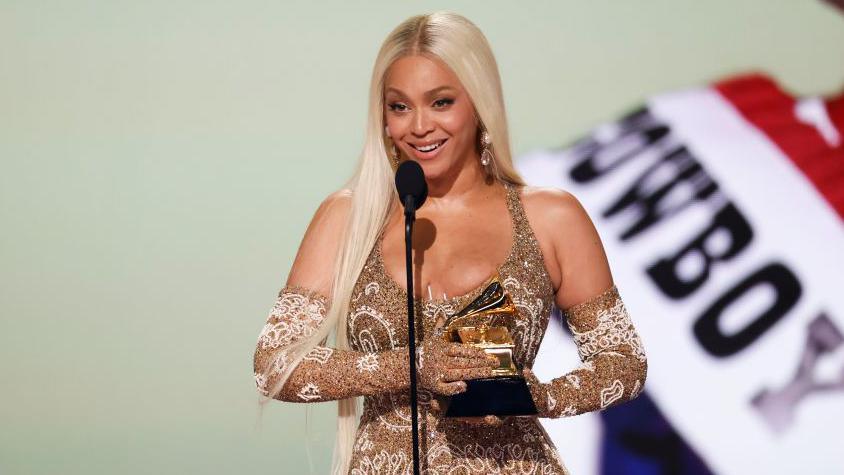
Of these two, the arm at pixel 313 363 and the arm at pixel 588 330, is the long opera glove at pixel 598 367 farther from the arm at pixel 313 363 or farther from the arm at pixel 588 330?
the arm at pixel 313 363

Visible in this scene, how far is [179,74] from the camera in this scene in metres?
3.24

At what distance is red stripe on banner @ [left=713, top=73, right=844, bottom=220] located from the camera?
11.6ft

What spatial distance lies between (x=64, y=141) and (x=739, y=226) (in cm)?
177

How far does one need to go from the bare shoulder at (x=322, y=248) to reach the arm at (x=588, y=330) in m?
0.36

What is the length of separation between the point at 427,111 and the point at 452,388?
0.48m

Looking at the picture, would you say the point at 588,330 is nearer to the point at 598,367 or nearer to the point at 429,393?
the point at 598,367

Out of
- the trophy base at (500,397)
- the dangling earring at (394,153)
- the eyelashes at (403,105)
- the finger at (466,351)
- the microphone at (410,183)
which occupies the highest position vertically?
the eyelashes at (403,105)

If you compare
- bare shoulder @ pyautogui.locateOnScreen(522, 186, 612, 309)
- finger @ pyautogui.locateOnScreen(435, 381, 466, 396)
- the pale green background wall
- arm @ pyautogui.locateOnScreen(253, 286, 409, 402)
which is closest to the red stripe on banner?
the pale green background wall

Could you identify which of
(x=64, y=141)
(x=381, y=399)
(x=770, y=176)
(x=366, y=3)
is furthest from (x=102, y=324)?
(x=770, y=176)

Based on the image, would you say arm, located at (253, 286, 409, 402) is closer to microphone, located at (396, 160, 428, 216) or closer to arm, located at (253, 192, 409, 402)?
arm, located at (253, 192, 409, 402)

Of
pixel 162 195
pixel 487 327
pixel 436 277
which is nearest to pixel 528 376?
pixel 487 327

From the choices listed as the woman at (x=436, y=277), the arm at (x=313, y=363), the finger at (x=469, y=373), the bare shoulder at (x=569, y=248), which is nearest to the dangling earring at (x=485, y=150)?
the woman at (x=436, y=277)

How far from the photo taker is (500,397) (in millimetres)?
1871

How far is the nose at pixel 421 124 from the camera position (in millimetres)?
2105
